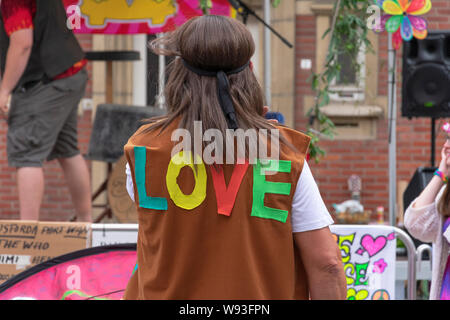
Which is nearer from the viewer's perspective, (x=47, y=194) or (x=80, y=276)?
(x=80, y=276)

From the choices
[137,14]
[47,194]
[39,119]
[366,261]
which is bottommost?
[47,194]

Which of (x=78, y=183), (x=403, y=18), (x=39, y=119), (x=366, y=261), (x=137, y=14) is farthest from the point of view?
(x=137, y=14)

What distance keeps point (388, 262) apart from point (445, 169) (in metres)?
0.50

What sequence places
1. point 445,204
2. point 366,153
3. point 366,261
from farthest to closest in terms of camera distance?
1. point 366,153
2. point 366,261
3. point 445,204

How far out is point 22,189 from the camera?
378 cm

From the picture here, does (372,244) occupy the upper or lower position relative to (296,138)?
lower

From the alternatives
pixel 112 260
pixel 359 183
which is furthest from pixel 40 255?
pixel 359 183

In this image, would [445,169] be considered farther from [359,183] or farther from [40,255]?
[359,183]

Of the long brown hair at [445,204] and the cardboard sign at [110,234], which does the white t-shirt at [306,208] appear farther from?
the cardboard sign at [110,234]

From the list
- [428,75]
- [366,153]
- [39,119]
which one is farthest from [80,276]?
[366,153]

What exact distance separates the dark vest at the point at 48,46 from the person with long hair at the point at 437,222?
6.89 feet

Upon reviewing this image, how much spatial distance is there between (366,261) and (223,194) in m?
1.64

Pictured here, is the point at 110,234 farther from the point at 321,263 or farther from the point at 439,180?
the point at 321,263

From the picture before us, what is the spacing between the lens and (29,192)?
377cm
